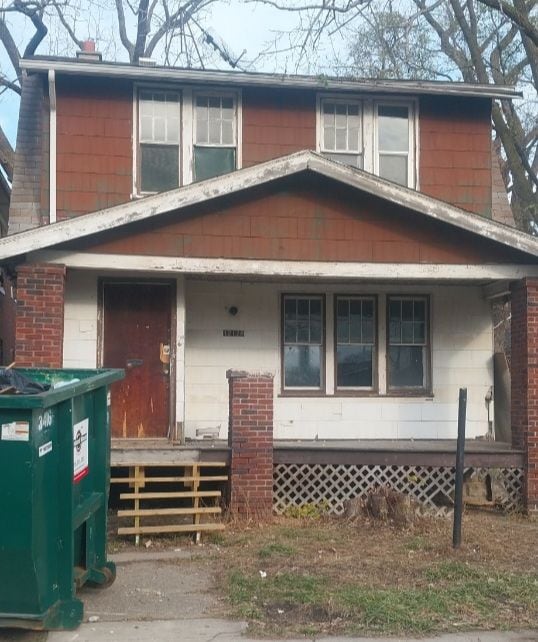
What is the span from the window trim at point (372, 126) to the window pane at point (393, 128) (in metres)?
0.07

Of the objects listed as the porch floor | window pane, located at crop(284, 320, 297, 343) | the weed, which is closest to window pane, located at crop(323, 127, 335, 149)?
window pane, located at crop(284, 320, 297, 343)

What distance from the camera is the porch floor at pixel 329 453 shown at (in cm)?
937

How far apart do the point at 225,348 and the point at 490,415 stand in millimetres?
4056

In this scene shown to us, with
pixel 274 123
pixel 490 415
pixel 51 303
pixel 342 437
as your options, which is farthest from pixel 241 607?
pixel 274 123

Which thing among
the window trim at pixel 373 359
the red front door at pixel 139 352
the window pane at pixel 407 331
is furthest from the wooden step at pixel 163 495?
the window pane at pixel 407 331

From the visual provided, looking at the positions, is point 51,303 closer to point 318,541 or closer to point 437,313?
point 318,541

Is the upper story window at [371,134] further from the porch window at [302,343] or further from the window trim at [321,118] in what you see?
the porch window at [302,343]

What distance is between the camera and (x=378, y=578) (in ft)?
22.8

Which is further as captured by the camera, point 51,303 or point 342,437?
point 342,437

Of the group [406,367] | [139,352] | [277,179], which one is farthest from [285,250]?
[406,367]

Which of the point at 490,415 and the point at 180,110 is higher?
the point at 180,110

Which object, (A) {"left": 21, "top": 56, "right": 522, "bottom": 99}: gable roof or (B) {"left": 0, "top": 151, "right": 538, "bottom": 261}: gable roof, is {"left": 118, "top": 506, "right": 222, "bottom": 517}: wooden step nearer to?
(B) {"left": 0, "top": 151, "right": 538, "bottom": 261}: gable roof

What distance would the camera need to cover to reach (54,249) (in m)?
9.37

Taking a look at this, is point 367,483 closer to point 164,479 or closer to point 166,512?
point 164,479
